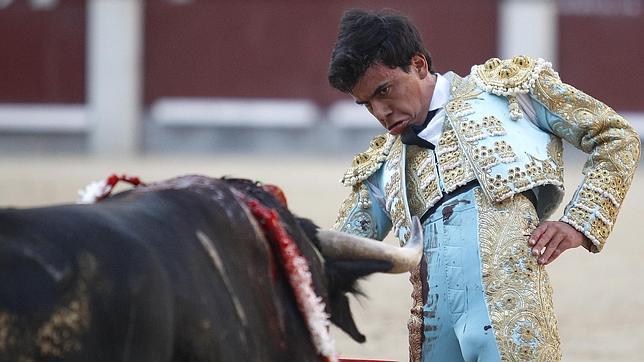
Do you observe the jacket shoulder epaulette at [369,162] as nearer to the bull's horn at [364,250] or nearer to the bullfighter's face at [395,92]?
the bullfighter's face at [395,92]

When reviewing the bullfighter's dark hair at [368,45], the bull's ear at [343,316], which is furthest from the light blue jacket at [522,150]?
the bull's ear at [343,316]

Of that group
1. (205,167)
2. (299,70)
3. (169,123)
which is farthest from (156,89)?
(205,167)

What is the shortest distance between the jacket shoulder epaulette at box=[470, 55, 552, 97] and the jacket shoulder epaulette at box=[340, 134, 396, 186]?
221 mm

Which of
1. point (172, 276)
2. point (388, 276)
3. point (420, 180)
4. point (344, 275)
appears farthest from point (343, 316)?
point (388, 276)

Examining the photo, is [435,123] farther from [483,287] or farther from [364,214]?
[483,287]

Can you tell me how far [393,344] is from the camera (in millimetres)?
5094

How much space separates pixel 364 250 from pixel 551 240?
0.43 metres

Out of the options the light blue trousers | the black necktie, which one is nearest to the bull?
the light blue trousers

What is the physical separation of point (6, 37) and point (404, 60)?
12.6 metres

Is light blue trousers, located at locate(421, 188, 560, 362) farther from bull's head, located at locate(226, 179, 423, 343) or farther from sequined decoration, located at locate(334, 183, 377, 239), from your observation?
bull's head, located at locate(226, 179, 423, 343)

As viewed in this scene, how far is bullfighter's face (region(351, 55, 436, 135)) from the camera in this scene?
94.0 inches

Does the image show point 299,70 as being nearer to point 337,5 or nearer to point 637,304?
point 337,5

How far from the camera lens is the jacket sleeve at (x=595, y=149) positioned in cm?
244

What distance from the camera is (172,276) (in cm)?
171
